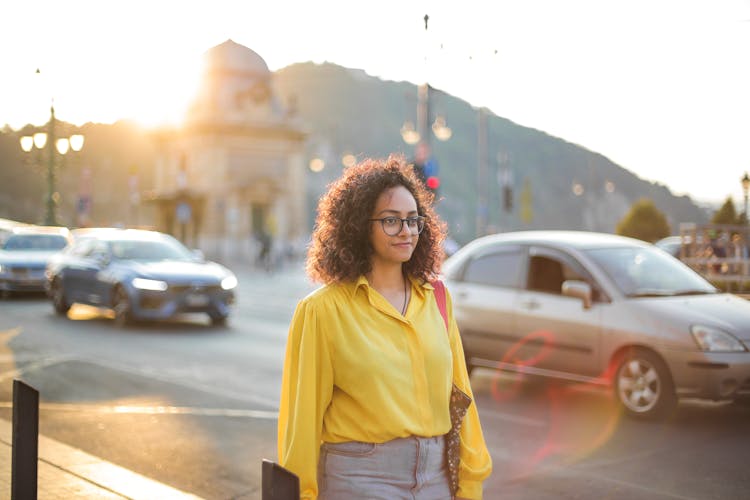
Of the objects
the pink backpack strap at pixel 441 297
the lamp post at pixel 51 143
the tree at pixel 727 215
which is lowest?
the pink backpack strap at pixel 441 297

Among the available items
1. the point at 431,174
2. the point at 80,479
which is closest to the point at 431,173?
the point at 431,174

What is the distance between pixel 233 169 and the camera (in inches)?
2261

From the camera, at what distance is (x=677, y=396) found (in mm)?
7906

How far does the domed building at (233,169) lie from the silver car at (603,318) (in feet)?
151

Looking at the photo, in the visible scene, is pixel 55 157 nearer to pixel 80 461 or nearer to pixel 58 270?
pixel 80 461

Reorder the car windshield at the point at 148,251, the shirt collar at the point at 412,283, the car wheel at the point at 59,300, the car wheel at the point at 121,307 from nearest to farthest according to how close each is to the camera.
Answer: the shirt collar at the point at 412,283, the car wheel at the point at 121,307, the car windshield at the point at 148,251, the car wheel at the point at 59,300

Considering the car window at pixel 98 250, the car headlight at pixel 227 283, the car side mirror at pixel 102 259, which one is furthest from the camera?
the car window at pixel 98 250

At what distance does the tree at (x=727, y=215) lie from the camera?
63.4ft

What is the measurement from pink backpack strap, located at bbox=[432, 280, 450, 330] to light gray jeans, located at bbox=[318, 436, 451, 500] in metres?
0.43

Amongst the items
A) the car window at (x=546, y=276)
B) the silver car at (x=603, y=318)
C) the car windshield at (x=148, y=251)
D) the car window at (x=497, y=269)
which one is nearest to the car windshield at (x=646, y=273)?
the silver car at (x=603, y=318)

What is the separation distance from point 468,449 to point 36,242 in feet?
70.2

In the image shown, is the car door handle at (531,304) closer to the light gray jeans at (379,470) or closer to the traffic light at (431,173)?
the light gray jeans at (379,470)

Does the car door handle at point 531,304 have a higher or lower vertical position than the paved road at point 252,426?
higher

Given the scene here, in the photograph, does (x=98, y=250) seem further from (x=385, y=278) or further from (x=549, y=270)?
(x=385, y=278)
